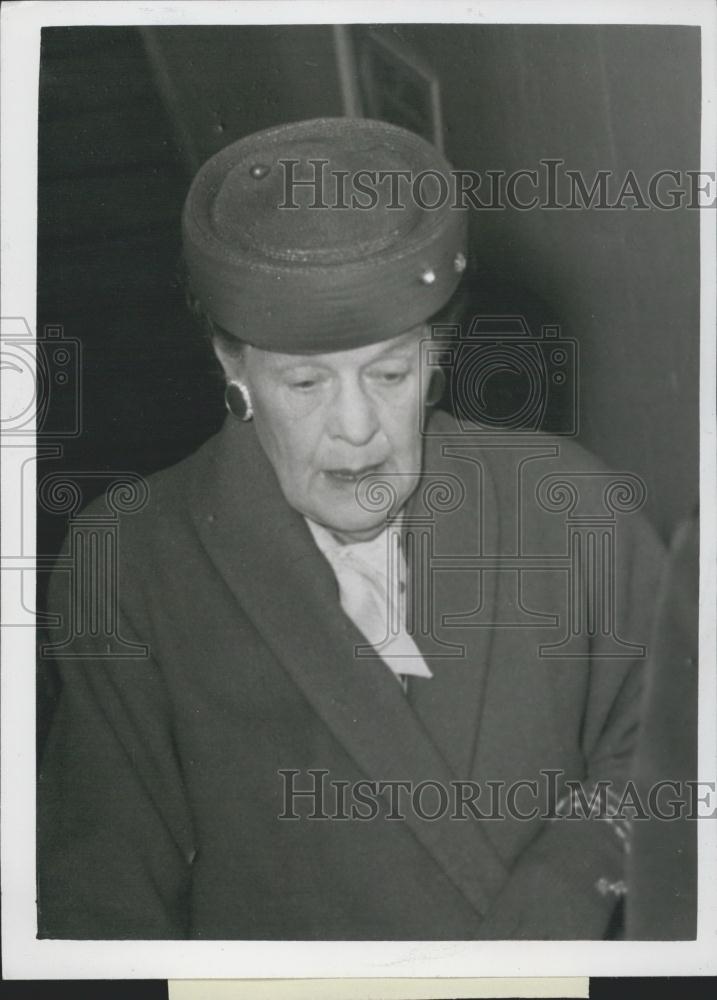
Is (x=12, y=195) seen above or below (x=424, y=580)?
above

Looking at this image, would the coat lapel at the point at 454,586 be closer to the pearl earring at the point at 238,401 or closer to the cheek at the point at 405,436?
the cheek at the point at 405,436

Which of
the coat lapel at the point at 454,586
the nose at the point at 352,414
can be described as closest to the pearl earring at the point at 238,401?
the nose at the point at 352,414

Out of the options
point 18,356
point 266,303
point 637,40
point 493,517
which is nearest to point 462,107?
point 637,40

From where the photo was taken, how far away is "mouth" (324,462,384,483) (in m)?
1.19

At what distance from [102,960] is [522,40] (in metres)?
1.24

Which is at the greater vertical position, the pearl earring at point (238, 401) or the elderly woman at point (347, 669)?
the pearl earring at point (238, 401)

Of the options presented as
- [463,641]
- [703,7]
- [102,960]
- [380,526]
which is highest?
[703,7]

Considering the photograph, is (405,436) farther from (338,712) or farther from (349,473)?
(338,712)

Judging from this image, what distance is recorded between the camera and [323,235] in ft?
3.84

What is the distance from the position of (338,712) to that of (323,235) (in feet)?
1.84

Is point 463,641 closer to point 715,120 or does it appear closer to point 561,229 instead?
point 561,229

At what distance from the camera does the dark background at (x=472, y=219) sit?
121cm

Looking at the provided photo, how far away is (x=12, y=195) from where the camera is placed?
1248 mm

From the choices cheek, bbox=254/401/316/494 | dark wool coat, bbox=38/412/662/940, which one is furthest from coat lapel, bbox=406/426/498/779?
cheek, bbox=254/401/316/494
